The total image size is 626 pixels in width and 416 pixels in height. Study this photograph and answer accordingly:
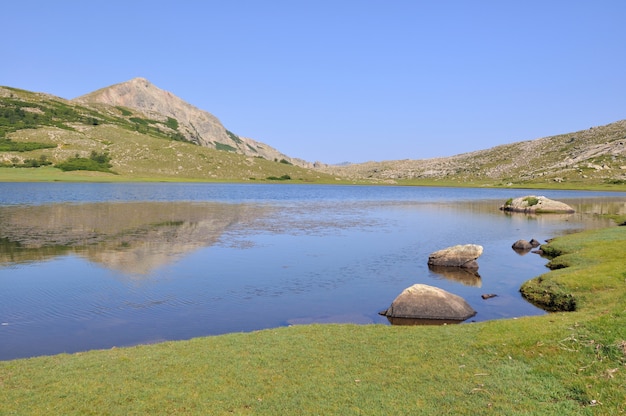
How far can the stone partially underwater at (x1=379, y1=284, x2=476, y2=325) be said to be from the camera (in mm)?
27625

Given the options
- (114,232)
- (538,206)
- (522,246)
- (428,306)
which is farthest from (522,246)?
(538,206)

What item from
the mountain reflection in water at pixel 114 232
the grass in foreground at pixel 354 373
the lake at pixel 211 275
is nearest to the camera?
the grass in foreground at pixel 354 373

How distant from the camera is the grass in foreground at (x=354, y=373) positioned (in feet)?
46.5

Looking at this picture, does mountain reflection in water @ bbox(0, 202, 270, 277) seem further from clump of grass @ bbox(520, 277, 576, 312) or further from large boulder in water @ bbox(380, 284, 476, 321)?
clump of grass @ bbox(520, 277, 576, 312)

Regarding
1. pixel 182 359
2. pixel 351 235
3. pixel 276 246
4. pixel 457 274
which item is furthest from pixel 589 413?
pixel 351 235

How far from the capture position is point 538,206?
10706 cm

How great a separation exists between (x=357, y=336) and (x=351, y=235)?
4343cm

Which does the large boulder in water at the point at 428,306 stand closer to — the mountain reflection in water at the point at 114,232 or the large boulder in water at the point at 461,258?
the large boulder in water at the point at 461,258

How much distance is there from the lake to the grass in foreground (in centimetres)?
507

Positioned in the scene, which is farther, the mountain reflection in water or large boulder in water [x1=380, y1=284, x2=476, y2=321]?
the mountain reflection in water

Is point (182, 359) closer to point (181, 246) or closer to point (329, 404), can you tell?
point (329, 404)

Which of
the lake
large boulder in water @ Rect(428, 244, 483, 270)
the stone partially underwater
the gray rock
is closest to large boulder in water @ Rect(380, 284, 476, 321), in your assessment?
the stone partially underwater

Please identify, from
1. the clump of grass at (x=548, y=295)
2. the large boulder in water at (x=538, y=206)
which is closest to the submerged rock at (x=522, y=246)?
the clump of grass at (x=548, y=295)

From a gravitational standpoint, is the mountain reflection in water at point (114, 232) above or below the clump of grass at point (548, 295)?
above
